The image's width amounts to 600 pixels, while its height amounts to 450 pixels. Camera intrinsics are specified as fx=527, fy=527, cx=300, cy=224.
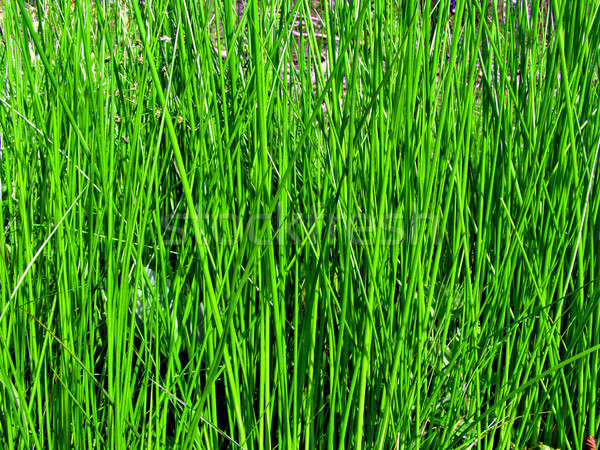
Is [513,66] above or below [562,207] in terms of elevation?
above

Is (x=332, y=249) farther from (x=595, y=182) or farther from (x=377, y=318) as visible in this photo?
(x=595, y=182)

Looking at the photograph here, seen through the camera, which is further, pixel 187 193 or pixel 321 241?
pixel 321 241

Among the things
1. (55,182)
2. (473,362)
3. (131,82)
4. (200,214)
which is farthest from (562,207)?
(131,82)

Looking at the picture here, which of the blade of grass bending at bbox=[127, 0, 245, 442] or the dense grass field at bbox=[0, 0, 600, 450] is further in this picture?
the dense grass field at bbox=[0, 0, 600, 450]

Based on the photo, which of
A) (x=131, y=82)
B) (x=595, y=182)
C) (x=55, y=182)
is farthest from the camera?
(x=131, y=82)

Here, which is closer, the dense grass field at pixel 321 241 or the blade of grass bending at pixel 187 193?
the blade of grass bending at pixel 187 193

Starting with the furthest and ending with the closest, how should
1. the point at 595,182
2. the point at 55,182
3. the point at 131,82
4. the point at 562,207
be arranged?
the point at 131,82, the point at 595,182, the point at 562,207, the point at 55,182

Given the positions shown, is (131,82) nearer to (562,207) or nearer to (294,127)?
(294,127)

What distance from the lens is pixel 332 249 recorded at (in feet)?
2.96

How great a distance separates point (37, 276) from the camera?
2.73 ft

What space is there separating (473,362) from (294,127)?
1.67ft

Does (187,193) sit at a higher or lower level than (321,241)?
higher

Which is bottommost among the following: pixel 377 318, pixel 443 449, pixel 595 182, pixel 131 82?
pixel 443 449

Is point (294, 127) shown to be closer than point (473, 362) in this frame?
No
